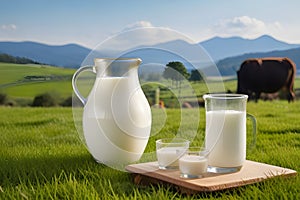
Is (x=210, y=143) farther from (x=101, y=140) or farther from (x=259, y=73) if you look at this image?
(x=259, y=73)

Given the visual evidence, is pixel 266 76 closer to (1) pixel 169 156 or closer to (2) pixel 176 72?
(2) pixel 176 72

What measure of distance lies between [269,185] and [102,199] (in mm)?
608

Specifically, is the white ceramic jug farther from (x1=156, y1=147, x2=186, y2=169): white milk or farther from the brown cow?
Answer: the brown cow

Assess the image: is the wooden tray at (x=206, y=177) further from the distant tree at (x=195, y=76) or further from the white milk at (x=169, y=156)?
the distant tree at (x=195, y=76)

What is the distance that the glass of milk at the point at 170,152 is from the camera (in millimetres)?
1913

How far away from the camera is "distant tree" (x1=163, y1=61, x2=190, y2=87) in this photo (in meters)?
2.06

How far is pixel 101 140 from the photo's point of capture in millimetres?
2205

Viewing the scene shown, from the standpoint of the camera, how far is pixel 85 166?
2.25 m

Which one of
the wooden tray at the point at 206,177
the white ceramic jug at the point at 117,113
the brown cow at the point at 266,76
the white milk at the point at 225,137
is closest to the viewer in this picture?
the wooden tray at the point at 206,177

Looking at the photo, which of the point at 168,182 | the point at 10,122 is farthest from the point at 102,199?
the point at 10,122

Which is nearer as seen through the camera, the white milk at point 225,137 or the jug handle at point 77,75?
the white milk at point 225,137

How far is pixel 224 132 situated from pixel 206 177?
0.19 meters

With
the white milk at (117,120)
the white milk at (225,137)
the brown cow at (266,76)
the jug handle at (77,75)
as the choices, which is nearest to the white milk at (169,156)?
the white milk at (225,137)

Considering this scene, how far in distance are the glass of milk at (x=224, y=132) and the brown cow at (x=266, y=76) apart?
4.90 m
